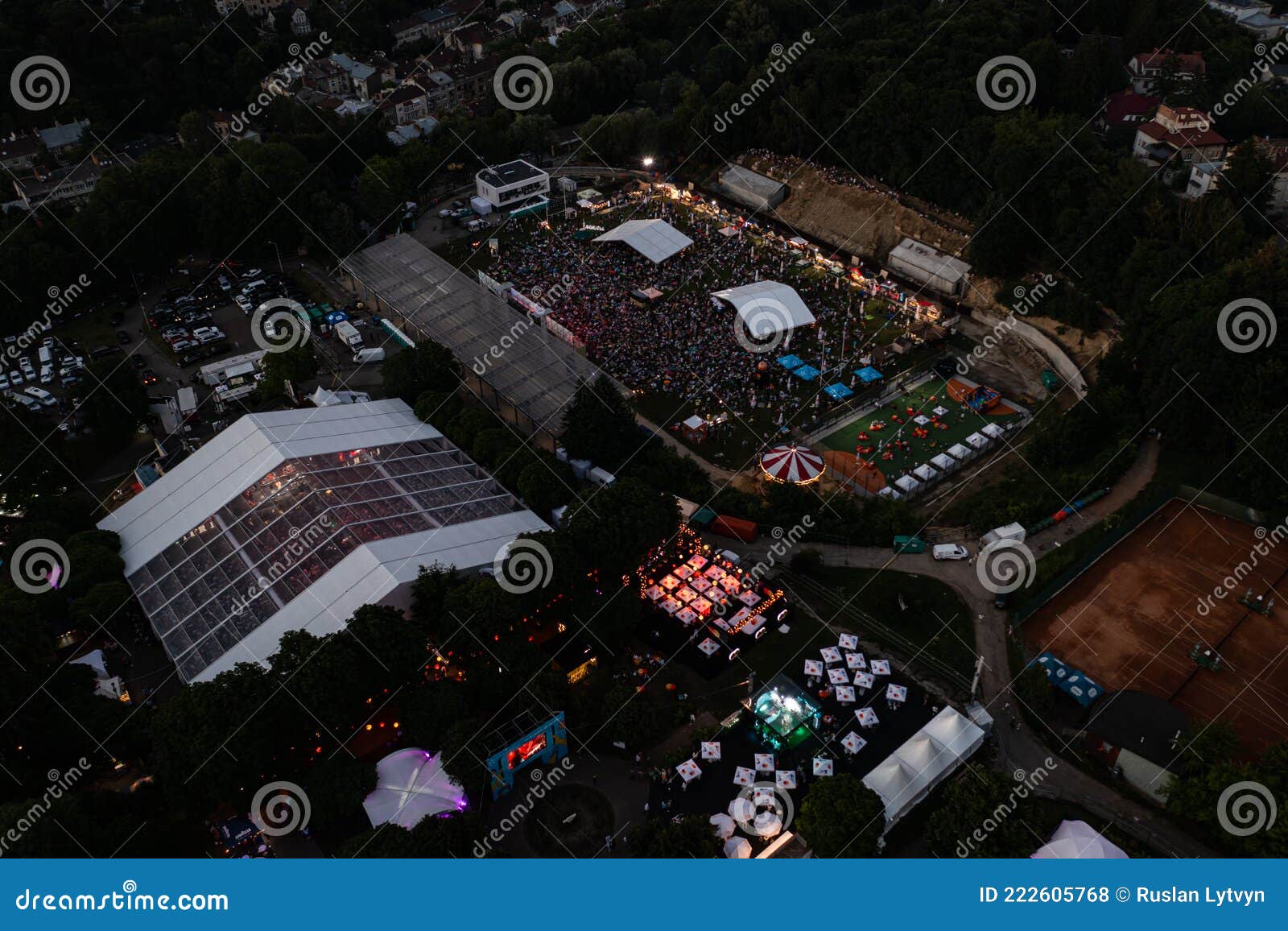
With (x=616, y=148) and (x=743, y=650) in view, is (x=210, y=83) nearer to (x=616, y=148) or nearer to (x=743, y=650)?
(x=616, y=148)

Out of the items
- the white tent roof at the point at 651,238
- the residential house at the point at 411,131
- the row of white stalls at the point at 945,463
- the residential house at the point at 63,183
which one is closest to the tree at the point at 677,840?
the row of white stalls at the point at 945,463

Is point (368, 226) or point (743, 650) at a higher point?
point (368, 226)

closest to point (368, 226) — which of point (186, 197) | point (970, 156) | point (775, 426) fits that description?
point (186, 197)

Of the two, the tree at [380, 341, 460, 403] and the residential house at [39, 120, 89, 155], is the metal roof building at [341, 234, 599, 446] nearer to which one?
the tree at [380, 341, 460, 403]

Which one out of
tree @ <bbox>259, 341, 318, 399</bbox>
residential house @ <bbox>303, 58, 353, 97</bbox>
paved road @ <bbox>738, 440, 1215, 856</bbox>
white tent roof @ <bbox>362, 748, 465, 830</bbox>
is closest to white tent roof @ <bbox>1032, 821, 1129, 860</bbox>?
paved road @ <bbox>738, 440, 1215, 856</bbox>

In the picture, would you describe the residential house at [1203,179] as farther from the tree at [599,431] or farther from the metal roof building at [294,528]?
the metal roof building at [294,528]
